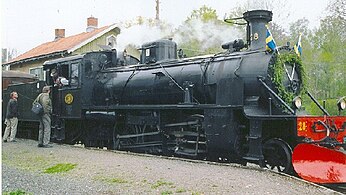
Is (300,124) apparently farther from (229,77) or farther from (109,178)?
(109,178)

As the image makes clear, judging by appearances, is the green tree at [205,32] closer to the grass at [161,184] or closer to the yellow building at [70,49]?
the yellow building at [70,49]

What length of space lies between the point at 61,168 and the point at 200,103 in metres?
3.51

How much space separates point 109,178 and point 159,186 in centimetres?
113

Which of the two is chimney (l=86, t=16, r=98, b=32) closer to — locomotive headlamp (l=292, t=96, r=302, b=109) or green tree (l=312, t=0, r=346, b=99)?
green tree (l=312, t=0, r=346, b=99)

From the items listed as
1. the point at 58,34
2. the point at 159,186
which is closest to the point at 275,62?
the point at 159,186

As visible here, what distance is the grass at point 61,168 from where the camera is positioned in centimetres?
841

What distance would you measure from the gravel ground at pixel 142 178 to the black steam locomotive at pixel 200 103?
0.80 meters

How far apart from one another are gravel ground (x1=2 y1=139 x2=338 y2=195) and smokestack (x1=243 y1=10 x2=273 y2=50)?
9.71 ft

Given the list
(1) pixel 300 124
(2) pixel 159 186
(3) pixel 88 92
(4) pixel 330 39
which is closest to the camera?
(2) pixel 159 186

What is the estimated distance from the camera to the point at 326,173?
7699 mm

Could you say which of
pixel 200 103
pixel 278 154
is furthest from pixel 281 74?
pixel 200 103

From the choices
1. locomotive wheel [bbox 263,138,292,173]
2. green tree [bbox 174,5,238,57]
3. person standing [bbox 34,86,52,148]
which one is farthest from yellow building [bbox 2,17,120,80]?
locomotive wheel [bbox 263,138,292,173]

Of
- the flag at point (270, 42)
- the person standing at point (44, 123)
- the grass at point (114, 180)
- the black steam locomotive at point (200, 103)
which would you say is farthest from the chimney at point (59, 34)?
the grass at point (114, 180)

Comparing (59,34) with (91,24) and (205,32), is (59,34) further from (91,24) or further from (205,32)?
(205,32)
